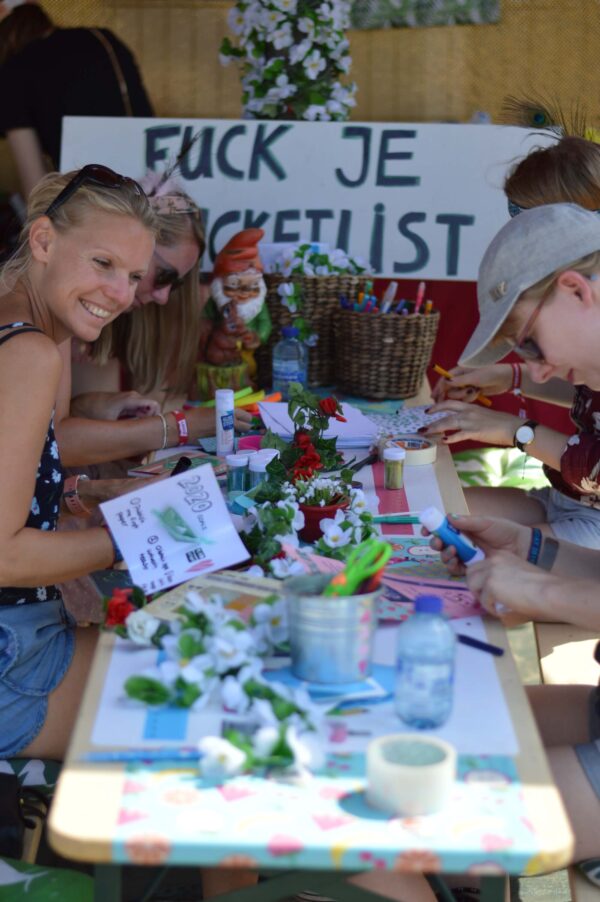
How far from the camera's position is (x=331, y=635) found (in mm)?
1371

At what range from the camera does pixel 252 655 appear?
4.60ft

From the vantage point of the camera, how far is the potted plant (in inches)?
71.9

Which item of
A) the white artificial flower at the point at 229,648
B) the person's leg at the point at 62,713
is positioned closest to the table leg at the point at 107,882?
the white artificial flower at the point at 229,648

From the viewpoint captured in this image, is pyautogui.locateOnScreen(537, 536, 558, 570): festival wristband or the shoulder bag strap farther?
the shoulder bag strap

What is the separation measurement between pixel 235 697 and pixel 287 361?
6.30 feet

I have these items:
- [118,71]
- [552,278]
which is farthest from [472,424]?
[118,71]

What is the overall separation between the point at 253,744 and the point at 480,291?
94cm

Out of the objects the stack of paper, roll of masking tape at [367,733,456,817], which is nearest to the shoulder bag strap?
the stack of paper

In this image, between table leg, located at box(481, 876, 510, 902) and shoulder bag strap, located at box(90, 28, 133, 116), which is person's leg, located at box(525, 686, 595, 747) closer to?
table leg, located at box(481, 876, 510, 902)

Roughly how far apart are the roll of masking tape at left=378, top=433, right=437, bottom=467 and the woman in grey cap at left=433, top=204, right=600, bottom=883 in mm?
634

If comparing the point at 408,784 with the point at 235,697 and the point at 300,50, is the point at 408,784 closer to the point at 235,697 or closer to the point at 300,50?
the point at 235,697

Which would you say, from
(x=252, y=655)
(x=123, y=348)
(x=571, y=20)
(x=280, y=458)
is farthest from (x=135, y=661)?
(x=571, y=20)

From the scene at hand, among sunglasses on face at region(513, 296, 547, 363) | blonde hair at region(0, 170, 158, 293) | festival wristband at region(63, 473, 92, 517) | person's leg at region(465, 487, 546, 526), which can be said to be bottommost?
person's leg at region(465, 487, 546, 526)

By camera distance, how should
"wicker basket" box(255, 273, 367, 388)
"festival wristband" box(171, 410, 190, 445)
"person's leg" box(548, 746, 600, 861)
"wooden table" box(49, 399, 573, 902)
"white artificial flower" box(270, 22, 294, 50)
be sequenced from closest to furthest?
"wooden table" box(49, 399, 573, 902), "person's leg" box(548, 746, 600, 861), "festival wristband" box(171, 410, 190, 445), "wicker basket" box(255, 273, 367, 388), "white artificial flower" box(270, 22, 294, 50)
